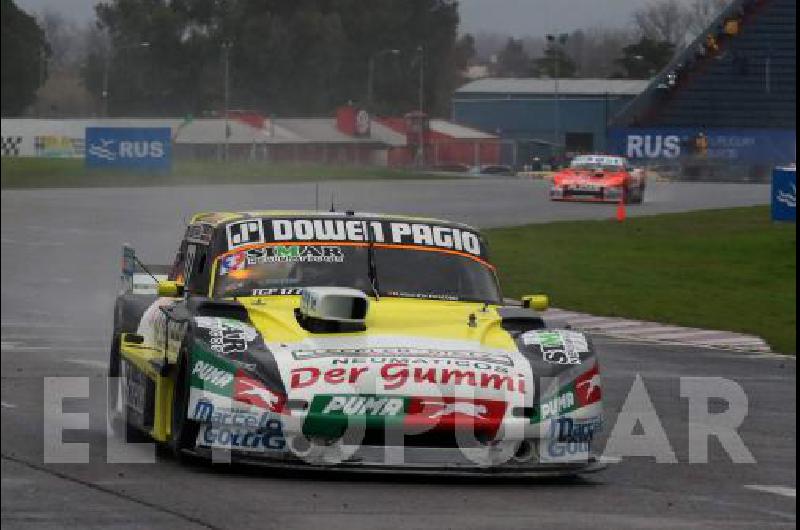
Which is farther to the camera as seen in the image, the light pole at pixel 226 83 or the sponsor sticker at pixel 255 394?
the light pole at pixel 226 83

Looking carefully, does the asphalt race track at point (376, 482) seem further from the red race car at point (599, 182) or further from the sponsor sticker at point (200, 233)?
the red race car at point (599, 182)

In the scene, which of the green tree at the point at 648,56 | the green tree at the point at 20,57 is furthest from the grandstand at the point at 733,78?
the green tree at the point at 20,57

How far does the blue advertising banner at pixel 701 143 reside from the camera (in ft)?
283

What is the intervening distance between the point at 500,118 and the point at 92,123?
4486 centimetres

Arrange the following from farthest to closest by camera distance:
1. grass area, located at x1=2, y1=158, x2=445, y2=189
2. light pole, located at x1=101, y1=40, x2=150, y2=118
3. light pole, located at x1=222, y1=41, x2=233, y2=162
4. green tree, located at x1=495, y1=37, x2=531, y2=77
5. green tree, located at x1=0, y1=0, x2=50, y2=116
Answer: green tree, located at x1=495, y1=37, x2=531, y2=77, grass area, located at x1=2, y1=158, x2=445, y2=189, light pole, located at x1=222, y1=41, x2=233, y2=162, light pole, located at x1=101, y1=40, x2=150, y2=118, green tree, located at x1=0, y1=0, x2=50, y2=116

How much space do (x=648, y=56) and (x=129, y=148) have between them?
46.3 metres

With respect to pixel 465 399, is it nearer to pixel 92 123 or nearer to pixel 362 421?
pixel 362 421

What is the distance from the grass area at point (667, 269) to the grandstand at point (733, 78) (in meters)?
40.8

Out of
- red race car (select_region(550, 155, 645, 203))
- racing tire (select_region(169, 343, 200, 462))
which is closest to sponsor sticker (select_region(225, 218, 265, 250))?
racing tire (select_region(169, 343, 200, 462))

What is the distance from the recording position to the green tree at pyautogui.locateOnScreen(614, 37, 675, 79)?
107062 millimetres

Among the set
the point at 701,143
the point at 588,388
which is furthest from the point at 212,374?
the point at 701,143

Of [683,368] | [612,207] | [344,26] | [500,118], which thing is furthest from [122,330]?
[500,118]

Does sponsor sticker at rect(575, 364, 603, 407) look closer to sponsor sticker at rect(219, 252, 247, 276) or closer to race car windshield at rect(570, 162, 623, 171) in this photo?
sponsor sticker at rect(219, 252, 247, 276)

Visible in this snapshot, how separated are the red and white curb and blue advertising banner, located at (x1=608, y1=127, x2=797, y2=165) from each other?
64627 millimetres
